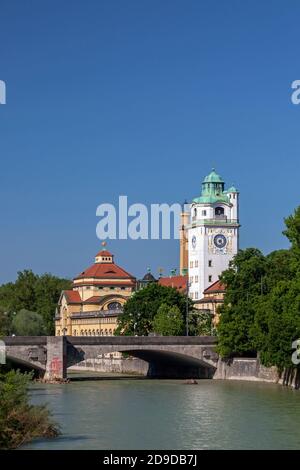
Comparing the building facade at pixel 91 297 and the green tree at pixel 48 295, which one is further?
the green tree at pixel 48 295

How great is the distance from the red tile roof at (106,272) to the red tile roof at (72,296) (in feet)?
6.21

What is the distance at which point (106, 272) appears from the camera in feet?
431

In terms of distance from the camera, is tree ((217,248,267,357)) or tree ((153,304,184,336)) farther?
tree ((153,304,184,336))

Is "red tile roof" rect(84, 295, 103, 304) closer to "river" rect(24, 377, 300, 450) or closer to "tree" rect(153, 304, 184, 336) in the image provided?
"tree" rect(153, 304, 184, 336)

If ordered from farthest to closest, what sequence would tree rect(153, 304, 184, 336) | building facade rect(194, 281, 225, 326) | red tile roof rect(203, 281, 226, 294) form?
red tile roof rect(203, 281, 226, 294)
building facade rect(194, 281, 225, 326)
tree rect(153, 304, 184, 336)

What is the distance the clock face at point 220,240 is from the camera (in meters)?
118

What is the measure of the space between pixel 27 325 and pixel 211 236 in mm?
20699

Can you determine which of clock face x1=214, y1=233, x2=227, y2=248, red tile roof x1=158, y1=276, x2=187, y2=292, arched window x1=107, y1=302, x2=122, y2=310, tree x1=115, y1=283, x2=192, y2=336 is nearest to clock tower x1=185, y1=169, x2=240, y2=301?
clock face x1=214, y1=233, x2=227, y2=248

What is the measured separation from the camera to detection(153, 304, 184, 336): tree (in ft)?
287

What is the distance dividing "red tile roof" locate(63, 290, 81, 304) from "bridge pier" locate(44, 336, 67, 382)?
184 feet

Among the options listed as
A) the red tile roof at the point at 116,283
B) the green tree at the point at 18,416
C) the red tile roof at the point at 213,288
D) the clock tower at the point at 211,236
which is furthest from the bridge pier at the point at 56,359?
the red tile roof at the point at 116,283

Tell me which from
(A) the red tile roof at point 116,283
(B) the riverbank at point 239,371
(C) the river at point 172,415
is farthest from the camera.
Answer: (A) the red tile roof at point 116,283

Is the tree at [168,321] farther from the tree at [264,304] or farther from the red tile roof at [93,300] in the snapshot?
the red tile roof at [93,300]

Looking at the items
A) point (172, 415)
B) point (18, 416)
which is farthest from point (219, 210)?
point (18, 416)
